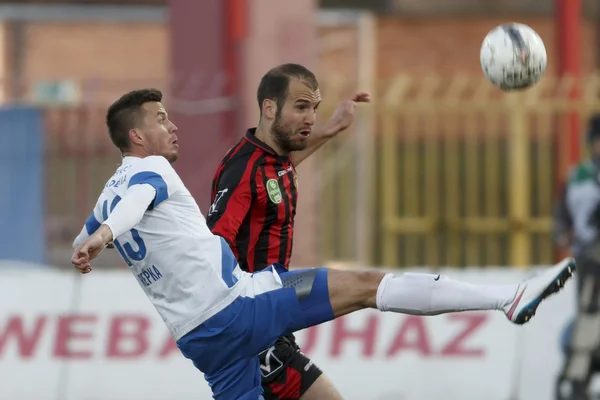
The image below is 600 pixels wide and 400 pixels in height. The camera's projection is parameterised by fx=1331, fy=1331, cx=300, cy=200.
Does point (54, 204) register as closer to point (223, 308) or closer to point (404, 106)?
point (404, 106)

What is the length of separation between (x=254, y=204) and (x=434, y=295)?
4.31 feet

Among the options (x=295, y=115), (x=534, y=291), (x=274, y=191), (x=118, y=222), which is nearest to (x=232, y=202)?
(x=274, y=191)

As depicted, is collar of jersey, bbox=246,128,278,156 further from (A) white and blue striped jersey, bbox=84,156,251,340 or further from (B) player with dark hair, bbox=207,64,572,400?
(A) white and blue striped jersey, bbox=84,156,251,340

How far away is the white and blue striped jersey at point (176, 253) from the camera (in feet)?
21.0

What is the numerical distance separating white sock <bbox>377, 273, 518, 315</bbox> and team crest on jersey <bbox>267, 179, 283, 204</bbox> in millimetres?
1096

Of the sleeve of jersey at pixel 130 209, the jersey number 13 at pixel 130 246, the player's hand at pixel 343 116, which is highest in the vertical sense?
the player's hand at pixel 343 116

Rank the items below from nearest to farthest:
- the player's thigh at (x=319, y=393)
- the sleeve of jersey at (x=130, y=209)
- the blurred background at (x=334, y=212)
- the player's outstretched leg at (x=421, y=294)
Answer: the sleeve of jersey at (x=130, y=209) → the player's outstretched leg at (x=421, y=294) → the player's thigh at (x=319, y=393) → the blurred background at (x=334, y=212)

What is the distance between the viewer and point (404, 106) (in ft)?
46.4

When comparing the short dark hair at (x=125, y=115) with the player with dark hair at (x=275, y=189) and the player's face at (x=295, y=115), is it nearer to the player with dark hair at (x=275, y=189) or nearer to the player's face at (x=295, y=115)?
the player with dark hair at (x=275, y=189)

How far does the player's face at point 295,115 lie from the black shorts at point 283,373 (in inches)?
43.9

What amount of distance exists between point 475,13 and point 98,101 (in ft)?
53.1

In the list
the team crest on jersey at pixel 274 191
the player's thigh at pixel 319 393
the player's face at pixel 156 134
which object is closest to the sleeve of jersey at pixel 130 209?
the player's face at pixel 156 134

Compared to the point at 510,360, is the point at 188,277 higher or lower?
higher

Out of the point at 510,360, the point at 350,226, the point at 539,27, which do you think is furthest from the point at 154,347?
the point at 539,27
